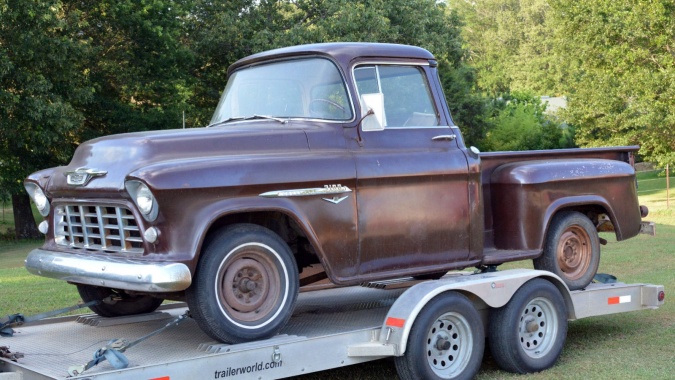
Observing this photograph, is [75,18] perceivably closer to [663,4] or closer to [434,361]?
[663,4]

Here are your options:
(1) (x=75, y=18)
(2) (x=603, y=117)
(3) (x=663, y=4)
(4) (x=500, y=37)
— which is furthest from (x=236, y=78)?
(4) (x=500, y=37)

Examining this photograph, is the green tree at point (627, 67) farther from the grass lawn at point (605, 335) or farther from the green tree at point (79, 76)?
the grass lawn at point (605, 335)

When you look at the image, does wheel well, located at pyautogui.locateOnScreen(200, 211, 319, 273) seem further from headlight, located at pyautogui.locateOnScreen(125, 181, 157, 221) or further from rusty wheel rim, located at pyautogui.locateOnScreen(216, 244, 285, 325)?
headlight, located at pyautogui.locateOnScreen(125, 181, 157, 221)

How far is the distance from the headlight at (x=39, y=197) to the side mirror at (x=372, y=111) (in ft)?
7.29

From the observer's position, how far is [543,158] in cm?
Result: 740

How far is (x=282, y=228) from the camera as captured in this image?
578cm

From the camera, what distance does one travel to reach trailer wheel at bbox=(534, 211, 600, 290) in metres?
7.20

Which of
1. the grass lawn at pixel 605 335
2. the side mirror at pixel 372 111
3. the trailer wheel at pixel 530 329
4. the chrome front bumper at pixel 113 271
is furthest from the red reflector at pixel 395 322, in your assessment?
the chrome front bumper at pixel 113 271

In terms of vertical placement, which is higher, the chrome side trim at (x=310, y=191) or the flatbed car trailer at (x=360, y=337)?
the chrome side trim at (x=310, y=191)

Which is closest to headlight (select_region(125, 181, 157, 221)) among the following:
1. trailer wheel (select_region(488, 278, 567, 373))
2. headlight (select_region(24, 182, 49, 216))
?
headlight (select_region(24, 182, 49, 216))

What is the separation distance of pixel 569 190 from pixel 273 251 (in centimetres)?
291

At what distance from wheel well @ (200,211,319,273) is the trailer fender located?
0.72 metres

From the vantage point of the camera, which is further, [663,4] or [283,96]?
[663,4]

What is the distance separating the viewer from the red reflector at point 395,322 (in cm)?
566
